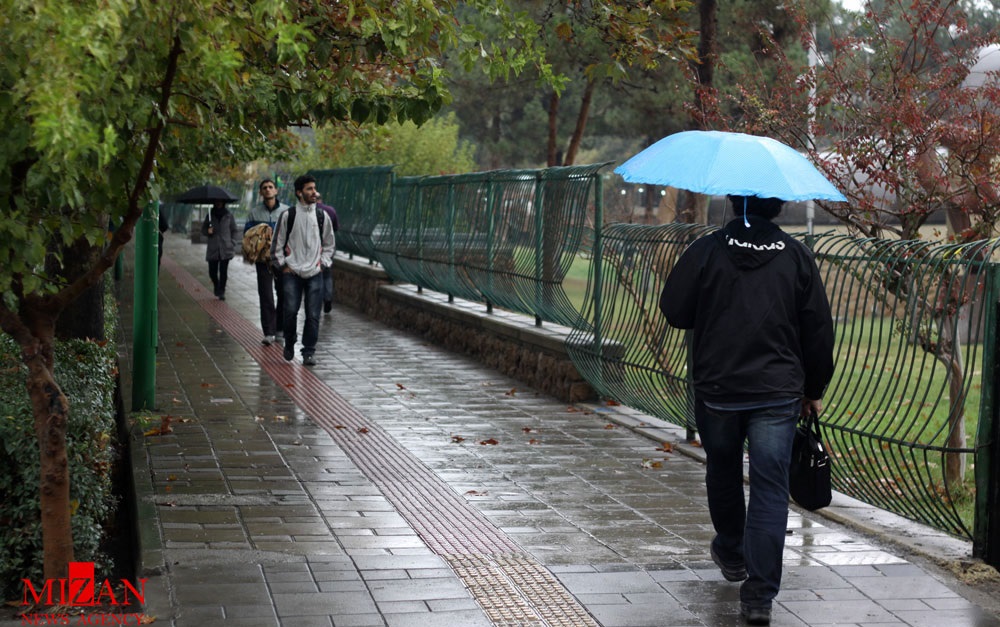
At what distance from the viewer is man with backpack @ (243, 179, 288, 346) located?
14648 millimetres

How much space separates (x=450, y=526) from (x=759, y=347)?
2.15 meters

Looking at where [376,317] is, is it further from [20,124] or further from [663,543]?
[20,124]

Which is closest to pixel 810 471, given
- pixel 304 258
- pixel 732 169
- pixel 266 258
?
pixel 732 169

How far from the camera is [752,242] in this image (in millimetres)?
5270

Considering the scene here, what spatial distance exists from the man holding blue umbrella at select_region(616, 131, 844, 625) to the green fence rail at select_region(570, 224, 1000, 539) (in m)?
0.95

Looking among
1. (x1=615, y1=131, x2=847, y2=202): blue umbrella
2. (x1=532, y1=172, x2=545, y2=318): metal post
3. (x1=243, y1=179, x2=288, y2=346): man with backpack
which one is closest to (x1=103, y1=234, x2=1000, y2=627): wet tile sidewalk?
(x1=532, y1=172, x2=545, y2=318): metal post

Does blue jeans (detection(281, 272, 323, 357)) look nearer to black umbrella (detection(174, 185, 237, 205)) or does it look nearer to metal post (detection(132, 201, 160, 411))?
metal post (detection(132, 201, 160, 411))

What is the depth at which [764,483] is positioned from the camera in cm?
525

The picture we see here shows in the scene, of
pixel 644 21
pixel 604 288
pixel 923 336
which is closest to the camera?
pixel 923 336

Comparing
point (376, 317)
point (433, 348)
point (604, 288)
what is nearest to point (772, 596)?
point (604, 288)

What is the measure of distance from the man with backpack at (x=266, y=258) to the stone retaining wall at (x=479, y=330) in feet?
5.68

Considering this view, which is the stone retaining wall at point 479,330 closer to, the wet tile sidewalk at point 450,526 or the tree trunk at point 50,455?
the wet tile sidewalk at point 450,526

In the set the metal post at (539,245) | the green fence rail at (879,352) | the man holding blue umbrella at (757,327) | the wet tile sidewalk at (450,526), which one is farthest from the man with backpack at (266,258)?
the man holding blue umbrella at (757,327)

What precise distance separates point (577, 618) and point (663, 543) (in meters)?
1.33
